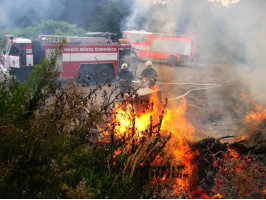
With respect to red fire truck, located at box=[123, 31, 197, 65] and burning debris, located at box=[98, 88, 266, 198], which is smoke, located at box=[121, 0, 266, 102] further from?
burning debris, located at box=[98, 88, 266, 198]

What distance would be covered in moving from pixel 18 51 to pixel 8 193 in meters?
→ 10.3

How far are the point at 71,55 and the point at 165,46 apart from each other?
414 inches

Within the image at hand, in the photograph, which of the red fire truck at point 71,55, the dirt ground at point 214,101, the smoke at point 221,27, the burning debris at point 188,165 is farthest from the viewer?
the red fire truck at point 71,55

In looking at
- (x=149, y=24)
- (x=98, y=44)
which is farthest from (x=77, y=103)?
(x=149, y=24)

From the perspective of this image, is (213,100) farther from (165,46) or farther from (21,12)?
(21,12)

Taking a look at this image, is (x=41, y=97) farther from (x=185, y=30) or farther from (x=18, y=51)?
(x=185, y=30)

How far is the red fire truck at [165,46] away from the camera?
779 inches

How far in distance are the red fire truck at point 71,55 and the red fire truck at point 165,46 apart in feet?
24.4

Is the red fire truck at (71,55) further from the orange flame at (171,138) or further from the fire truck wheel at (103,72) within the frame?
the orange flame at (171,138)

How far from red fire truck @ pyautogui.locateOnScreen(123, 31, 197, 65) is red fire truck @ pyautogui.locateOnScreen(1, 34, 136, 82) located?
7443 mm

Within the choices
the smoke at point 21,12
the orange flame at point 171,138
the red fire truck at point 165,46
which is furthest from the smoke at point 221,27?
the smoke at point 21,12

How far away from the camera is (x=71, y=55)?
471 inches

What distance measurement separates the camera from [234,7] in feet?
30.0

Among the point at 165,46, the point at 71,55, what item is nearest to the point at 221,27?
the point at 71,55
